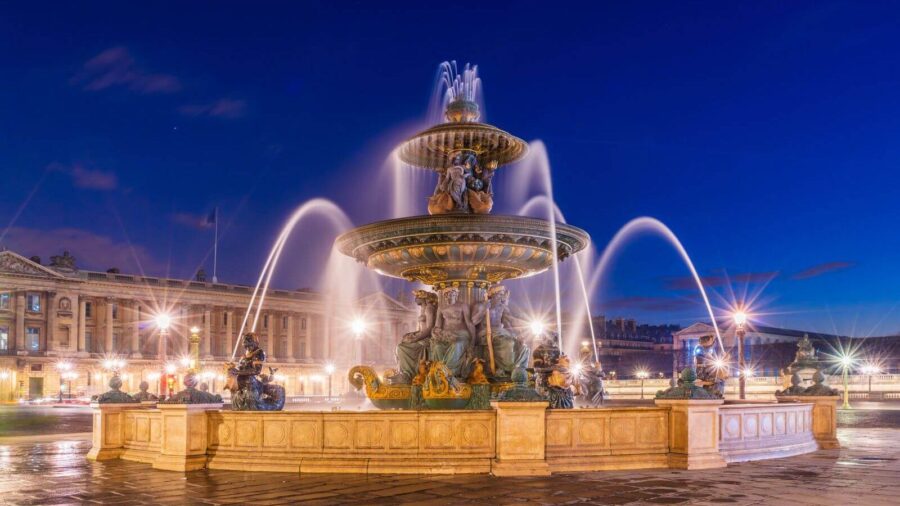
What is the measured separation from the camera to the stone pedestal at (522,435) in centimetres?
1083

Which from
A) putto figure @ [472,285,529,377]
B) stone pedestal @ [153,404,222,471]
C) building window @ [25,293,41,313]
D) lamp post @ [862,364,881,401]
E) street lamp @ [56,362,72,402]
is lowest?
street lamp @ [56,362,72,402]

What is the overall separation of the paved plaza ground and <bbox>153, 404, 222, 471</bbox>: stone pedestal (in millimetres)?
278

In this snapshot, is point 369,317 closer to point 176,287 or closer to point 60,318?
point 176,287

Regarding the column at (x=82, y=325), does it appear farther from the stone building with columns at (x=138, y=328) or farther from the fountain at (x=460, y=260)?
the fountain at (x=460, y=260)

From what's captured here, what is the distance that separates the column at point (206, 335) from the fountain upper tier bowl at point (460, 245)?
88.4 meters

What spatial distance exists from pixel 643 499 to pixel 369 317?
10706cm

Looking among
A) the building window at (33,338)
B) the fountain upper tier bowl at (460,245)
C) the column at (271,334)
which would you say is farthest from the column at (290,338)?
the fountain upper tier bowl at (460,245)

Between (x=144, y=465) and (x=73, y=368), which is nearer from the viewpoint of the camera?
(x=144, y=465)

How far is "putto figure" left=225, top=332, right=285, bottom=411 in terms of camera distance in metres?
12.9

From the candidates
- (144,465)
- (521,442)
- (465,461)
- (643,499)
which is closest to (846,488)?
(643,499)

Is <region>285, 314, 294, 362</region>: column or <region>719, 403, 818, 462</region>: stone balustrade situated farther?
<region>285, 314, 294, 362</region>: column

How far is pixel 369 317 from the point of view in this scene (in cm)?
11512

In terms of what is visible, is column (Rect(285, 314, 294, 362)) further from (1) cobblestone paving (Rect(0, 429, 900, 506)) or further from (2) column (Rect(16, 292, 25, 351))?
(1) cobblestone paving (Rect(0, 429, 900, 506))

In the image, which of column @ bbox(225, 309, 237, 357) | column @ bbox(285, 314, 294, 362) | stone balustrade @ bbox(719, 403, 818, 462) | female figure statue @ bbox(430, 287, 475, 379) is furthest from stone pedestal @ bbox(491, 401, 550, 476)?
column @ bbox(285, 314, 294, 362)
